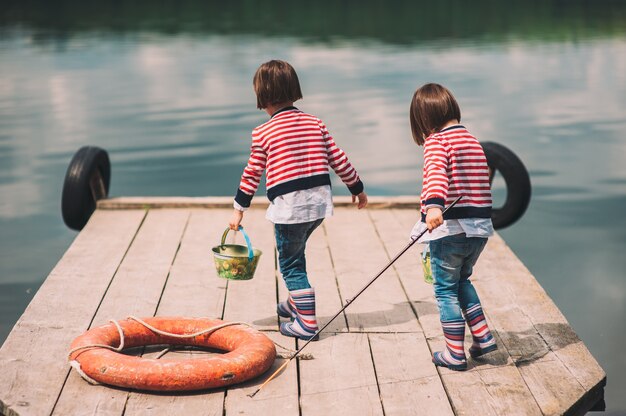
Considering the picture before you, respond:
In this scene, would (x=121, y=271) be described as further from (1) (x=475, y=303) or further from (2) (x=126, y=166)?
(2) (x=126, y=166)

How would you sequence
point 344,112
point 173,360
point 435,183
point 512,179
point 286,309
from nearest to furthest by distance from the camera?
point 435,183, point 173,360, point 286,309, point 512,179, point 344,112

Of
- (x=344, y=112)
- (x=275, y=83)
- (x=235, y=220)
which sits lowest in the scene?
(x=344, y=112)

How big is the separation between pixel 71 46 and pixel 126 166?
16.5 m

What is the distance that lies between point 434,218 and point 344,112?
13.4 m

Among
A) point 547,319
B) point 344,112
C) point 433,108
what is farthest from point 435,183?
point 344,112

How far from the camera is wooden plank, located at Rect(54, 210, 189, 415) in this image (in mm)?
4445

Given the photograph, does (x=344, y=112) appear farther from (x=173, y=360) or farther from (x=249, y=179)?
(x=173, y=360)

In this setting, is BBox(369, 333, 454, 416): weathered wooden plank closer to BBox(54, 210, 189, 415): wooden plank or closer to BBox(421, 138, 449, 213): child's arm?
BBox(421, 138, 449, 213): child's arm

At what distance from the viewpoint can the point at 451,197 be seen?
4656 mm

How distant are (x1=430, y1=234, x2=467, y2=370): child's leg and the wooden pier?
0.10 metres

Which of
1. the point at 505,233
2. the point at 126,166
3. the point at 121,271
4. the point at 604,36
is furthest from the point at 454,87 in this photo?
the point at 121,271

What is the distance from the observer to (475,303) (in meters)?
4.89

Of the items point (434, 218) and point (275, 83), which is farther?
point (275, 83)

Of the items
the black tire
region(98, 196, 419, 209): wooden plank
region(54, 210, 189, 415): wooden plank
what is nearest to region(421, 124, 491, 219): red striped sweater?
region(54, 210, 189, 415): wooden plank
